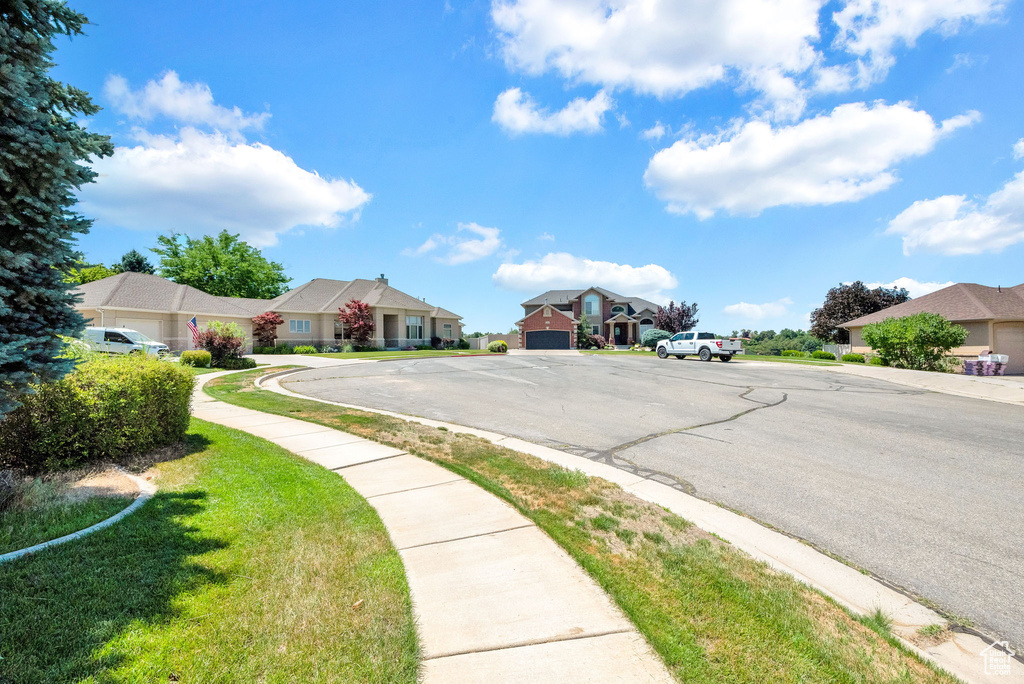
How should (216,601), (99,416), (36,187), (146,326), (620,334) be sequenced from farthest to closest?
(620,334) < (146,326) < (99,416) < (36,187) < (216,601)

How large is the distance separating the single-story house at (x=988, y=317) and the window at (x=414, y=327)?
37957mm

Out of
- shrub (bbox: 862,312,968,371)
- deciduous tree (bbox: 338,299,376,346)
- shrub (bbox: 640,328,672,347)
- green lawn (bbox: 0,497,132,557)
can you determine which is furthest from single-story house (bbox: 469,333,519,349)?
green lawn (bbox: 0,497,132,557)

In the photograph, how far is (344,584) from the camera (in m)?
3.23

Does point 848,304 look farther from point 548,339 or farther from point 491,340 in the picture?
point 491,340

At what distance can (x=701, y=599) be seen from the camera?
3121mm

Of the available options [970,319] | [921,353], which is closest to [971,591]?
[921,353]

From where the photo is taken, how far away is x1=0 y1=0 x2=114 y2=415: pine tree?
3.07 meters

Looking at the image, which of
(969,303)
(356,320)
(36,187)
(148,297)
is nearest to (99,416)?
(36,187)

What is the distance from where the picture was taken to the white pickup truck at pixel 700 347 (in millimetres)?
27234

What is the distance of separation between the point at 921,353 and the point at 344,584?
30.5 meters

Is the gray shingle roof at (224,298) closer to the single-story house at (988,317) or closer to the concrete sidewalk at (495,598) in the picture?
the concrete sidewalk at (495,598)

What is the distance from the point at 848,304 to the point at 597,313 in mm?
25147

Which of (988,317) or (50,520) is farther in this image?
(988,317)

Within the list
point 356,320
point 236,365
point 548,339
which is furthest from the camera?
point 548,339
